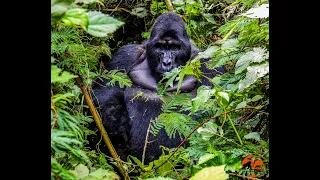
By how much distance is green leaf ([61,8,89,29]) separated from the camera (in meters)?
0.69

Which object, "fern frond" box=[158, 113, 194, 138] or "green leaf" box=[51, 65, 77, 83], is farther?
"fern frond" box=[158, 113, 194, 138]

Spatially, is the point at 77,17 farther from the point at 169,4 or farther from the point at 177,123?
the point at 169,4

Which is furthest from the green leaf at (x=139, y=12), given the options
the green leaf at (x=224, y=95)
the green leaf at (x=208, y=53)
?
the green leaf at (x=224, y=95)

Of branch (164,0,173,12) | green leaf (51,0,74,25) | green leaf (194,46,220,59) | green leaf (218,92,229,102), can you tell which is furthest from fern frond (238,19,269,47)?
branch (164,0,173,12)

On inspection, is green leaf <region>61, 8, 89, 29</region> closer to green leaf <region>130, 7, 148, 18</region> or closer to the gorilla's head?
the gorilla's head

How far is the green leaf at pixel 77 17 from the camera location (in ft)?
2.28

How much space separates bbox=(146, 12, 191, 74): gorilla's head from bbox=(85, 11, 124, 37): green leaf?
7.57ft

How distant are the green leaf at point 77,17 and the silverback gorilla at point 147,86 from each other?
82.0 inches

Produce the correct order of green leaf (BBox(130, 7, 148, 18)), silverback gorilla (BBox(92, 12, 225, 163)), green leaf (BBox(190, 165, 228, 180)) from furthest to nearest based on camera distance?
1. green leaf (BBox(130, 7, 148, 18))
2. silverback gorilla (BBox(92, 12, 225, 163))
3. green leaf (BBox(190, 165, 228, 180))
